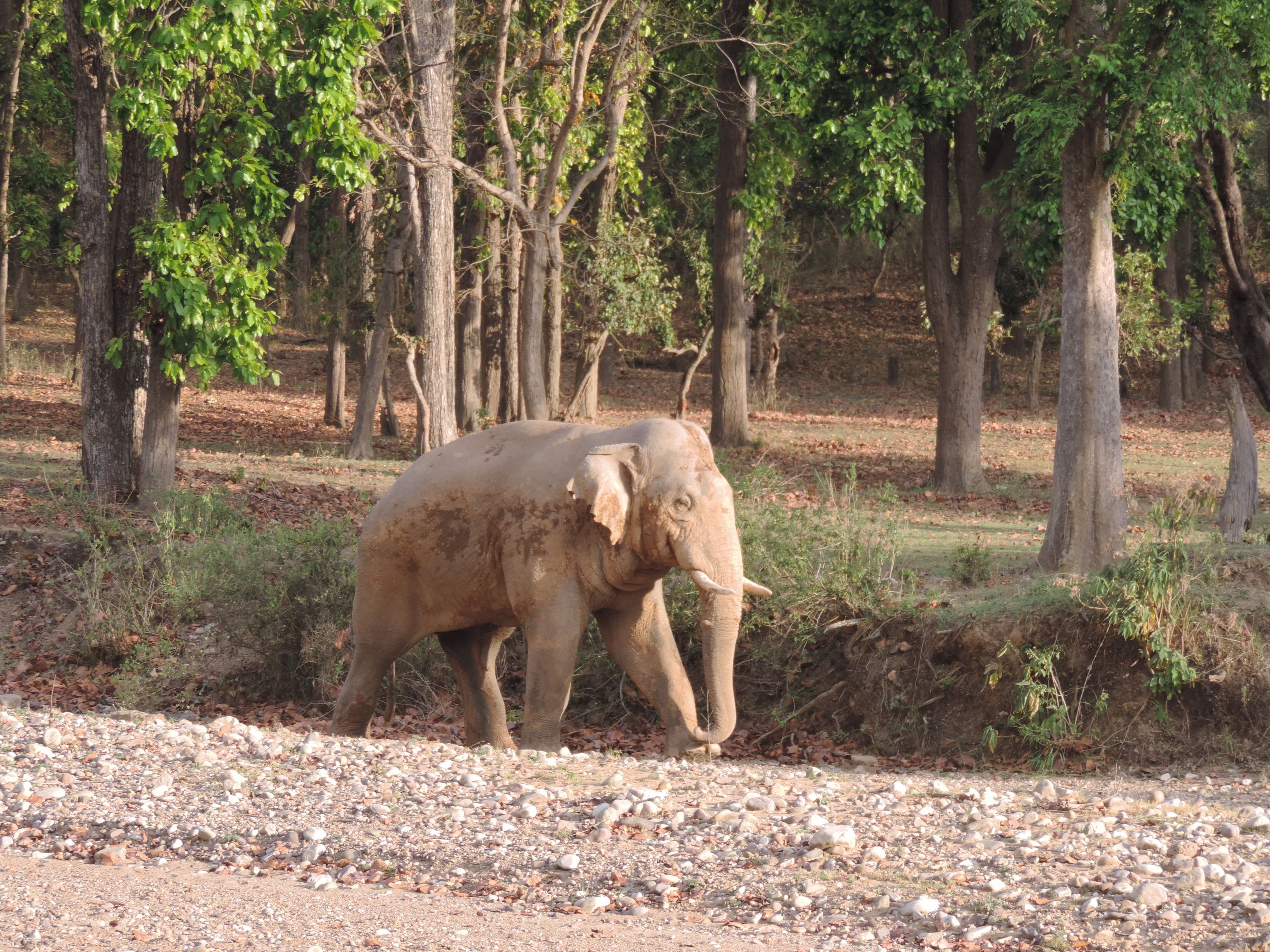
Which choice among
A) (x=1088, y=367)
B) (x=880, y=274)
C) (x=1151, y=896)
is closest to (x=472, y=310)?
(x=1088, y=367)

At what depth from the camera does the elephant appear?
9.34m

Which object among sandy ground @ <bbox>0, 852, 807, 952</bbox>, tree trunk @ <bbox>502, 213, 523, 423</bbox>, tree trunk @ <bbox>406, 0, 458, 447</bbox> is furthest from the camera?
tree trunk @ <bbox>502, 213, 523, 423</bbox>

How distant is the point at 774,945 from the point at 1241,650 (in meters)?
6.52

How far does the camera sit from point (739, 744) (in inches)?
468

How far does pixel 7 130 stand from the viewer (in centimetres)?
2909

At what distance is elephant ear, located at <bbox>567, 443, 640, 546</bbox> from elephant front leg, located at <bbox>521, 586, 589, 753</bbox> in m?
0.62

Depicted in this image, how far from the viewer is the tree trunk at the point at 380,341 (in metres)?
23.1

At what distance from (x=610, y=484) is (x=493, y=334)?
2049 cm

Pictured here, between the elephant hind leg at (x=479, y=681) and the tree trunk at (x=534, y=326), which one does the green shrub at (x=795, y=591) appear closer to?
the elephant hind leg at (x=479, y=681)

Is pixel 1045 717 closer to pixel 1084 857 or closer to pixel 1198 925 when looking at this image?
pixel 1084 857

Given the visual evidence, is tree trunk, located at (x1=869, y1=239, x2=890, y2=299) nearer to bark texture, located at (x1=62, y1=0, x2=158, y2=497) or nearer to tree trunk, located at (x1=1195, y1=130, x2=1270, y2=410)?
tree trunk, located at (x1=1195, y1=130, x2=1270, y2=410)

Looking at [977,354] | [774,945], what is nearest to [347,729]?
[774,945]

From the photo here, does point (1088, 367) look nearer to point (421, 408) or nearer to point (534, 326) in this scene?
point (534, 326)

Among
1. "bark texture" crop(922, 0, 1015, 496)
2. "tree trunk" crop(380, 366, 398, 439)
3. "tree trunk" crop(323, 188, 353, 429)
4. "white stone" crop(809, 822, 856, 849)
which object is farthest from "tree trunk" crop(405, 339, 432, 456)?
"white stone" crop(809, 822, 856, 849)
